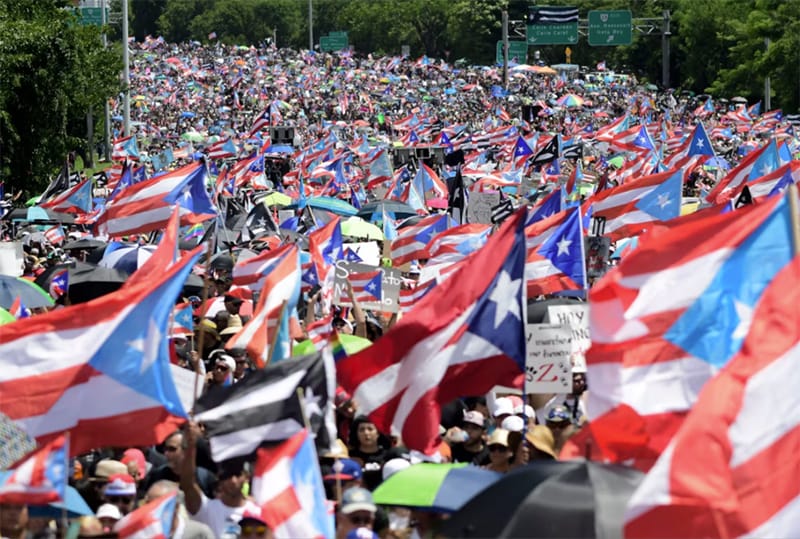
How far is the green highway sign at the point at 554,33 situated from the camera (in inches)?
3100

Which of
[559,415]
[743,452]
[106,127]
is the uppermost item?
[743,452]

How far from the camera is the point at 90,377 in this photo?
871cm

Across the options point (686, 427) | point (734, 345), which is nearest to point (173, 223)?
point (734, 345)

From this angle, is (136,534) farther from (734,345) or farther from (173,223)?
(173,223)


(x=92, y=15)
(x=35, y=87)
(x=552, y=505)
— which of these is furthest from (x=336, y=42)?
(x=552, y=505)

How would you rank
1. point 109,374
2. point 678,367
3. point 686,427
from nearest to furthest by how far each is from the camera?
1. point 686,427
2. point 678,367
3. point 109,374

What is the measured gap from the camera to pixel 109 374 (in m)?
8.72

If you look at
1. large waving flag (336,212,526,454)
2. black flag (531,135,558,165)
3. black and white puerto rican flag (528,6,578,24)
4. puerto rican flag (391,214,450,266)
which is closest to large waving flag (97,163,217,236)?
puerto rican flag (391,214,450,266)

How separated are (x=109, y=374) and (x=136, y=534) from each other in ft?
3.78

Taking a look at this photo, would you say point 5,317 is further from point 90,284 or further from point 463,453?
point 90,284

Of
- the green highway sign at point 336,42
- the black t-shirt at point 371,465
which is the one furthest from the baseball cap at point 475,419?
the green highway sign at point 336,42

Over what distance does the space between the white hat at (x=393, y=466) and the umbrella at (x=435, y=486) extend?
900mm

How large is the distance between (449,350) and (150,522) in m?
1.97

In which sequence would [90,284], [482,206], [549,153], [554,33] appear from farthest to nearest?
[554,33] → [549,153] → [482,206] → [90,284]
